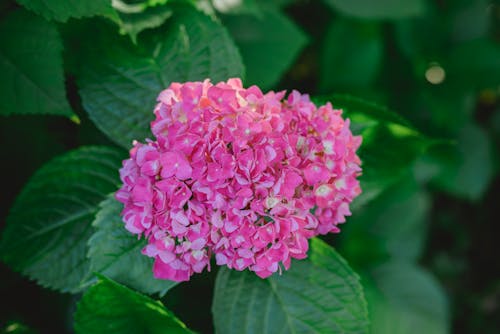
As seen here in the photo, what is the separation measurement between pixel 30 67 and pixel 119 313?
591 mm

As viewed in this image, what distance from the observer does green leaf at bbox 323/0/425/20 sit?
1940mm

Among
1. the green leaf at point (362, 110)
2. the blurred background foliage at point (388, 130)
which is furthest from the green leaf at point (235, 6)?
the green leaf at point (362, 110)

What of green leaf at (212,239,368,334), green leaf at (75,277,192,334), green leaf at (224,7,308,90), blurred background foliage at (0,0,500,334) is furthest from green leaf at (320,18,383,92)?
green leaf at (75,277,192,334)

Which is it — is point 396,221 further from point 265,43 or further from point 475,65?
point 265,43

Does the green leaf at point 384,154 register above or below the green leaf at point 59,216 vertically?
above

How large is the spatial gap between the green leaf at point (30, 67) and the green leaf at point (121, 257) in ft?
0.89

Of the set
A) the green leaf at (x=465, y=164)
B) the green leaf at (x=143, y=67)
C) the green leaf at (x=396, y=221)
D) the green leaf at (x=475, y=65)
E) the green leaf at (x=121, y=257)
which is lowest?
the green leaf at (x=396, y=221)

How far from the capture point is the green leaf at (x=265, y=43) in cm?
166

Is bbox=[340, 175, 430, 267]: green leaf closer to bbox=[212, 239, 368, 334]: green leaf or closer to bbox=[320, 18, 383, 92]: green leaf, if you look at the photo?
bbox=[320, 18, 383, 92]: green leaf

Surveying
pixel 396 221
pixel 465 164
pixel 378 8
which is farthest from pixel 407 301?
pixel 378 8

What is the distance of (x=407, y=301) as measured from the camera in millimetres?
2029

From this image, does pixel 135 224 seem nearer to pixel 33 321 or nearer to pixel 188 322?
pixel 188 322

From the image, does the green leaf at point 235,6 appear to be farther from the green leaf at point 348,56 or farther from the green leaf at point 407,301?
the green leaf at point 407,301

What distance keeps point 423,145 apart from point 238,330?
64cm
